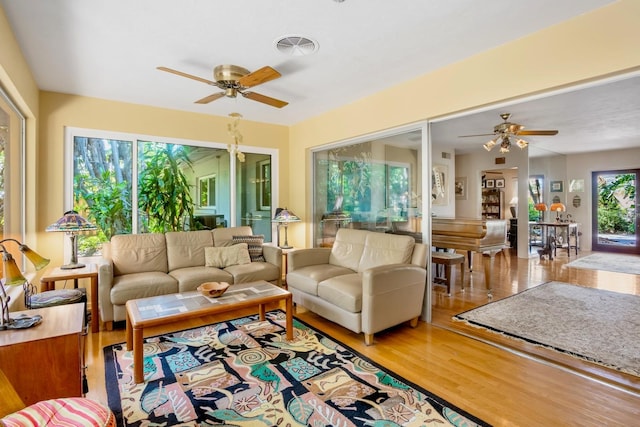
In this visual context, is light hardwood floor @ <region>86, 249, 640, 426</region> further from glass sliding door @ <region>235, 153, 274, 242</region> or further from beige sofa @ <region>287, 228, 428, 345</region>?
glass sliding door @ <region>235, 153, 274, 242</region>

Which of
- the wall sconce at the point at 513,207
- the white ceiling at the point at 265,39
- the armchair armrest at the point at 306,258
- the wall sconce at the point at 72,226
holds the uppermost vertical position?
the white ceiling at the point at 265,39

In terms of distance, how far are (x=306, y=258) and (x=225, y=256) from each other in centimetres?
107

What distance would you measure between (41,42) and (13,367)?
2558mm

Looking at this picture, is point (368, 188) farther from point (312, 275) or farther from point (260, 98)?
point (260, 98)

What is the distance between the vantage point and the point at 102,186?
13.8 ft

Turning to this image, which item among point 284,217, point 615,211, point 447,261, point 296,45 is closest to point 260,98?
point 296,45

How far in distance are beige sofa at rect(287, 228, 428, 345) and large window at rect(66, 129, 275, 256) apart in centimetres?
178

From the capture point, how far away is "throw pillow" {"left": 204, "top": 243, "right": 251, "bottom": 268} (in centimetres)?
415

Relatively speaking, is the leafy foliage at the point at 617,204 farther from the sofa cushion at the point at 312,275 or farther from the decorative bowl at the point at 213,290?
the decorative bowl at the point at 213,290

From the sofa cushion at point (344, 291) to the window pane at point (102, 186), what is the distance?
2927 millimetres

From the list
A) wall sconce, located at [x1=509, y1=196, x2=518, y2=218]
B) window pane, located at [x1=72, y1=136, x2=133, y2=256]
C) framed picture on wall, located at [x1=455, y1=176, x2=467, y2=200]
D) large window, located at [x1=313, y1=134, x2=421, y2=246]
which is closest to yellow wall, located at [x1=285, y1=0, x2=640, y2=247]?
large window, located at [x1=313, y1=134, x2=421, y2=246]

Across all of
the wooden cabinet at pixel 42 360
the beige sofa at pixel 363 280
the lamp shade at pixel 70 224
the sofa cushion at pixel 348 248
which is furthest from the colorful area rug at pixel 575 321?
the lamp shade at pixel 70 224

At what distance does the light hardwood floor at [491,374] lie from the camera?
1.98 metres

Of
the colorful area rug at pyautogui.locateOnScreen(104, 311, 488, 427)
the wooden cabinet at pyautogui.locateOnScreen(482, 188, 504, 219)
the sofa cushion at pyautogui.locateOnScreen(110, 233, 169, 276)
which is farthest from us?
the wooden cabinet at pyautogui.locateOnScreen(482, 188, 504, 219)
